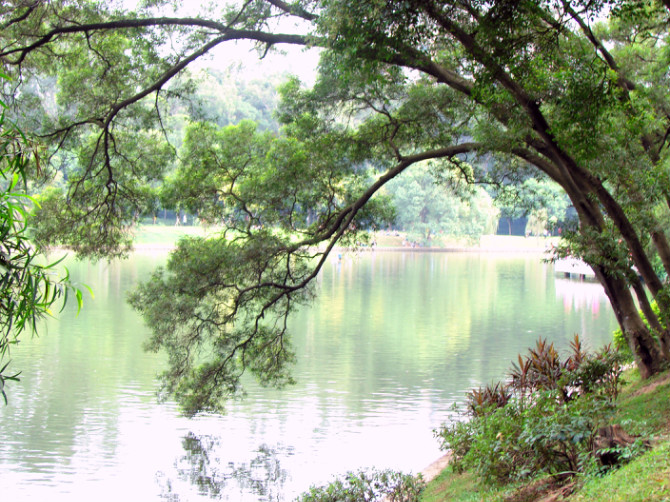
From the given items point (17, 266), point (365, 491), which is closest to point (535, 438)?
point (365, 491)

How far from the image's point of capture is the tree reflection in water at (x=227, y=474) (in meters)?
8.84

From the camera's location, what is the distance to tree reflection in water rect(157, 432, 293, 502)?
8.84 meters

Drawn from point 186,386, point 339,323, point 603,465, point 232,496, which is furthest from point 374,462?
point 339,323

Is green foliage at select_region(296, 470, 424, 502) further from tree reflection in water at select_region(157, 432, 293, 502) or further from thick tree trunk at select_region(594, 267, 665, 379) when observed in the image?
thick tree trunk at select_region(594, 267, 665, 379)

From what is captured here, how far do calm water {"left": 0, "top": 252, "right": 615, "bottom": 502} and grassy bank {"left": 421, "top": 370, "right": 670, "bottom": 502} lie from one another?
235 centimetres

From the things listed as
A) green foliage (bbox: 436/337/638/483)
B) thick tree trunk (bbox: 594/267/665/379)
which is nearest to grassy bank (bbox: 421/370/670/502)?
green foliage (bbox: 436/337/638/483)

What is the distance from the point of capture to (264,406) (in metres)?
12.8

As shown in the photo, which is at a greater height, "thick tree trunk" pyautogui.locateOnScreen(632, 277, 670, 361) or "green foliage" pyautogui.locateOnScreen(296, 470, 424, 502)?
"thick tree trunk" pyautogui.locateOnScreen(632, 277, 670, 361)

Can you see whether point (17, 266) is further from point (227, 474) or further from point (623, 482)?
point (227, 474)

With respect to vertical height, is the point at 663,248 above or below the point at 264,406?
above

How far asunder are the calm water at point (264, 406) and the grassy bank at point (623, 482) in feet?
7.72

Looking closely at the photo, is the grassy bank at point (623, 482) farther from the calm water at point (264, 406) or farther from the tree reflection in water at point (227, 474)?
the calm water at point (264, 406)

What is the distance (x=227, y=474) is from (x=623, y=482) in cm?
630

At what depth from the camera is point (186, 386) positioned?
32.6ft
